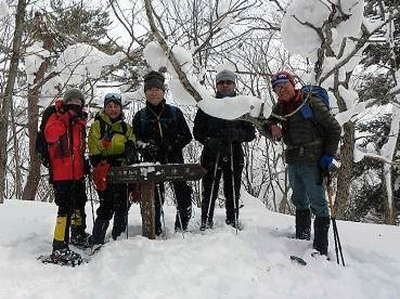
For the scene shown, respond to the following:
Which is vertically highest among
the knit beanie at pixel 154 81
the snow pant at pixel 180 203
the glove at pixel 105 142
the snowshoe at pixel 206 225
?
the knit beanie at pixel 154 81

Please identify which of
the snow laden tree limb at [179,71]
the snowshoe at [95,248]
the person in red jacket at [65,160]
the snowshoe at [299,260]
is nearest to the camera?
the snowshoe at [299,260]

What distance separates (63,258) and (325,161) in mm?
2684

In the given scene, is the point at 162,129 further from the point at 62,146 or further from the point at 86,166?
the point at 62,146

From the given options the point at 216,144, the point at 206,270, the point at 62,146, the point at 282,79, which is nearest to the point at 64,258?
the point at 62,146

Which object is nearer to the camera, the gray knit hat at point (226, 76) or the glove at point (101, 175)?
the glove at point (101, 175)

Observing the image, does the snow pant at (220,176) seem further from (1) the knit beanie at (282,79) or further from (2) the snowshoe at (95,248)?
(2) the snowshoe at (95,248)

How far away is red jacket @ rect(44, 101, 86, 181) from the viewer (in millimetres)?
4598

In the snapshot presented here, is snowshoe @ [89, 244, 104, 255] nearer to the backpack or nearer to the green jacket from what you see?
the green jacket

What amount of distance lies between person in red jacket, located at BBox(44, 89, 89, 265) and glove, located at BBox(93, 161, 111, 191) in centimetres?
14

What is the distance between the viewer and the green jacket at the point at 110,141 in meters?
5.02

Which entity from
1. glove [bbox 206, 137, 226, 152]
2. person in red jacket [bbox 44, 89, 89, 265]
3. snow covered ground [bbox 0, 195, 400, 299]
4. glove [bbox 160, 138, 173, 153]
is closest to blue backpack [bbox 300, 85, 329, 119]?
glove [bbox 206, 137, 226, 152]

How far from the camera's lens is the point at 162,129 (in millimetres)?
5227

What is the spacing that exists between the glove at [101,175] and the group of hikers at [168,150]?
1 centimetres

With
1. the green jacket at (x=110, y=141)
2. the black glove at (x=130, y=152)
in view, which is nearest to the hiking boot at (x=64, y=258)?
the green jacket at (x=110, y=141)
